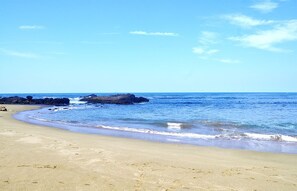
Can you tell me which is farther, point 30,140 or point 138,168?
point 30,140

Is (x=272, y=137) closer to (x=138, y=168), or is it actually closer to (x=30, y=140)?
(x=138, y=168)

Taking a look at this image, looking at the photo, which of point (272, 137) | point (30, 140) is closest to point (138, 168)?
point (30, 140)

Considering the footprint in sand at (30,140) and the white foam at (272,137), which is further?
the white foam at (272,137)

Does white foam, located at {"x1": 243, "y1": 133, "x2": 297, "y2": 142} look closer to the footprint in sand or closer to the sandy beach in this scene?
the sandy beach

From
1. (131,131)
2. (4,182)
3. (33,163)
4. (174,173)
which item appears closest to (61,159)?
(33,163)

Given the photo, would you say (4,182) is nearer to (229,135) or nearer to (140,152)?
(140,152)

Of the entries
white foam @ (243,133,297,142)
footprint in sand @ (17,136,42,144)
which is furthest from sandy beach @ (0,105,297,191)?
white foam @ (243,133,297,142)

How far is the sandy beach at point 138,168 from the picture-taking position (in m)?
7.46

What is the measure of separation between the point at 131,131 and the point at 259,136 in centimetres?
750

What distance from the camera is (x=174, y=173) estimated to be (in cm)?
869

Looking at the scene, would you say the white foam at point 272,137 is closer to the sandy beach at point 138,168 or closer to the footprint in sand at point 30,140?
the sandy beach at point 138,168

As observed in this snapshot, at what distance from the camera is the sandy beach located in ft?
24.5

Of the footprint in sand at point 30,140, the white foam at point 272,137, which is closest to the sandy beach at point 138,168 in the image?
the footprint in sand at point 30,140

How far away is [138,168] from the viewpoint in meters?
9.20
